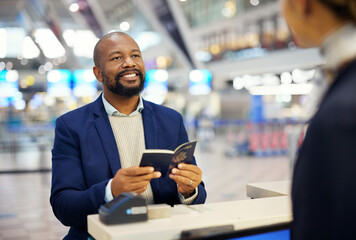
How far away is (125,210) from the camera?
1.34 metres

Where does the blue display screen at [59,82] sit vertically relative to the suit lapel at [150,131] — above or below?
above

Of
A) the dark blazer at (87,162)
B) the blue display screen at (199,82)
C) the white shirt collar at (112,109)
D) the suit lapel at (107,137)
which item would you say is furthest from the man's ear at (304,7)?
the blue display screen at (199,82)

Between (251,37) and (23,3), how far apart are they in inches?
540

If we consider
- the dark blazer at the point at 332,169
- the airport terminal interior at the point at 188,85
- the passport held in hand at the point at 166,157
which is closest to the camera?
the dark blazer at the point at 332,169

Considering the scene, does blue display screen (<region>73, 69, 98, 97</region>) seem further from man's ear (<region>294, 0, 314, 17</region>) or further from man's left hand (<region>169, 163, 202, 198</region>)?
man's ear (<region>294, 0, 314, 17</region>)

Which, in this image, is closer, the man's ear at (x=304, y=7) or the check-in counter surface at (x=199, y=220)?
the man's ear at (x=304, y=7)

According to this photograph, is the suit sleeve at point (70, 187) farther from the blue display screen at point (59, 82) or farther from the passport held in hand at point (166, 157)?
the blue display screen at point (59, 82)

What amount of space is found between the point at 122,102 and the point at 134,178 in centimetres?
65

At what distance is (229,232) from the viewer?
1256mm

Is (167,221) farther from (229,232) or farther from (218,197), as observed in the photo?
(218,197)

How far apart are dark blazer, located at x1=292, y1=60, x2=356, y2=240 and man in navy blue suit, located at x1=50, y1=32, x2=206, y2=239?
3.17 feet

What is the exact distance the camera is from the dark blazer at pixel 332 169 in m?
0.71

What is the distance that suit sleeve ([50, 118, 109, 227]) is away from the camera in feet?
5.74

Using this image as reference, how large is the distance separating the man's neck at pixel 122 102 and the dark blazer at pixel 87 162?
6 centimetres
